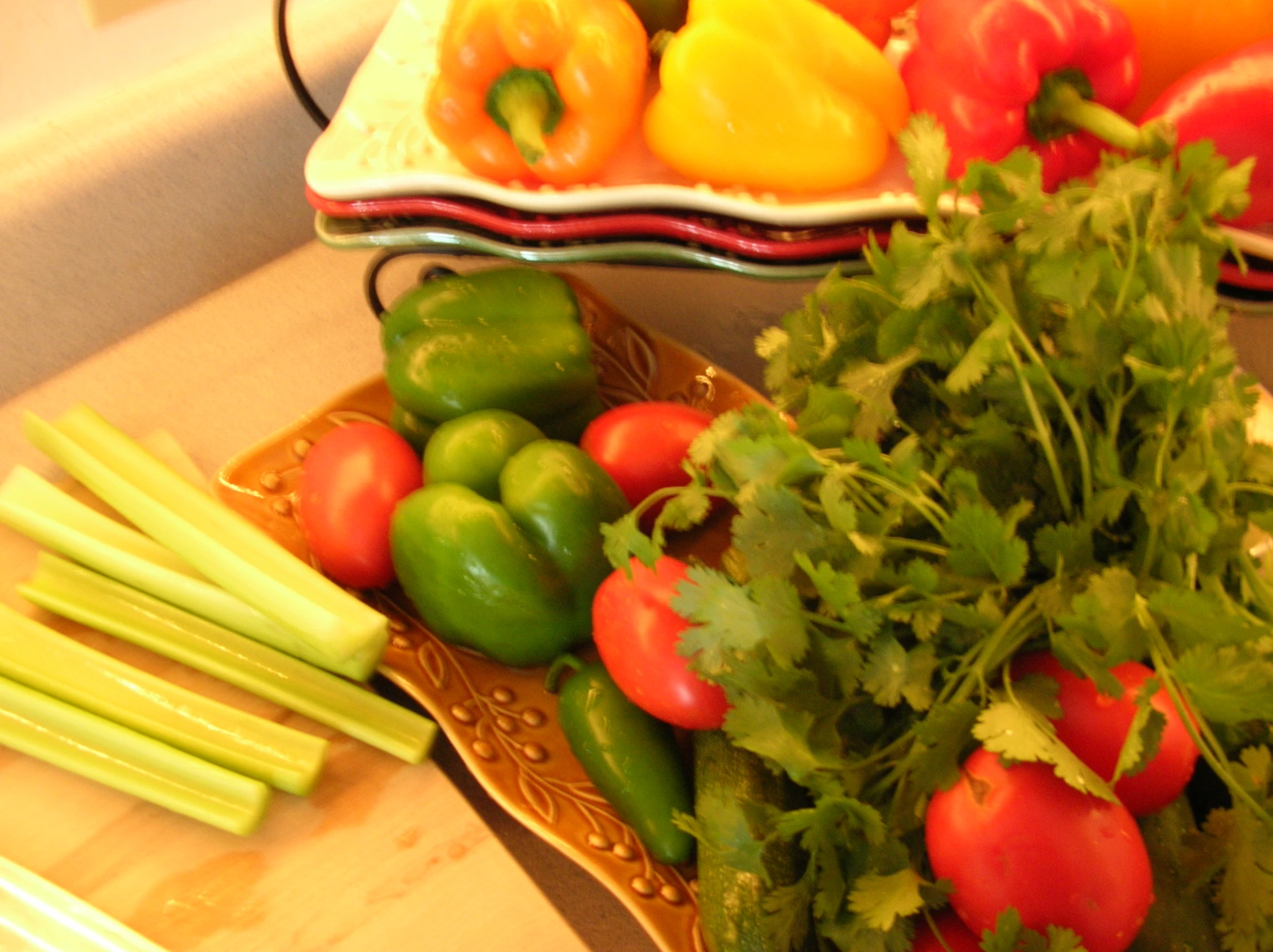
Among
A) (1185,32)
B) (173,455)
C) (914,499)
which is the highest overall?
(1185,32)

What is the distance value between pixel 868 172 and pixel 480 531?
363 mm

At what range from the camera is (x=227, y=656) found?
65 cm

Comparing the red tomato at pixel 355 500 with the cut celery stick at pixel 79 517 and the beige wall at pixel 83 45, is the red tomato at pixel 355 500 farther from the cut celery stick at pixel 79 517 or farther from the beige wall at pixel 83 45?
the beige wall at pixel 83 45

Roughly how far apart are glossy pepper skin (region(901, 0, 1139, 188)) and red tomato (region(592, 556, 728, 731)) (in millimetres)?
355

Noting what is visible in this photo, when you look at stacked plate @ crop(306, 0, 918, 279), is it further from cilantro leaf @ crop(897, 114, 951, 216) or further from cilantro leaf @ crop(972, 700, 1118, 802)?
cilantro leaf @ crop(972, 700, 1118, 802)

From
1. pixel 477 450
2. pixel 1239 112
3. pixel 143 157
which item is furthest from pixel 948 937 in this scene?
pixel 143 157

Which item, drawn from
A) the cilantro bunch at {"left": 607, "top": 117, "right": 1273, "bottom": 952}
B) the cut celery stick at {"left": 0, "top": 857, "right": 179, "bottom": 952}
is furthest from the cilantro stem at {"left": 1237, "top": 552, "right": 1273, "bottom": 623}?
the cut celery stick at {"left": 0, "top": 857, "right": 179, "bottom": 952}

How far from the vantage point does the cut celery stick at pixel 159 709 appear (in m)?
0.59

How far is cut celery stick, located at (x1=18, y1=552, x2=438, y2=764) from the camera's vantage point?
0.62 meters

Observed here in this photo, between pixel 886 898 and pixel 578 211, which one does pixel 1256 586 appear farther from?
pixel 578 211

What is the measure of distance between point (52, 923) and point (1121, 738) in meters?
0.57

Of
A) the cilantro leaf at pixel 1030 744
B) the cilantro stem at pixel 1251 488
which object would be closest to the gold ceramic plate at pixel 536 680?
the cilantro leaf at pixel 1030 744

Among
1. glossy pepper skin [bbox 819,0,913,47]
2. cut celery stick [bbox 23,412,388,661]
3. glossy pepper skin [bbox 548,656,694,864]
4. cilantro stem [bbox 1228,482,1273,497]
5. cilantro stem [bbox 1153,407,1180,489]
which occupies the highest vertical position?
glossy pepper skin [bbox 819,0,913,47]

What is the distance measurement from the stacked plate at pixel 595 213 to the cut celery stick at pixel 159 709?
1.09 feet
